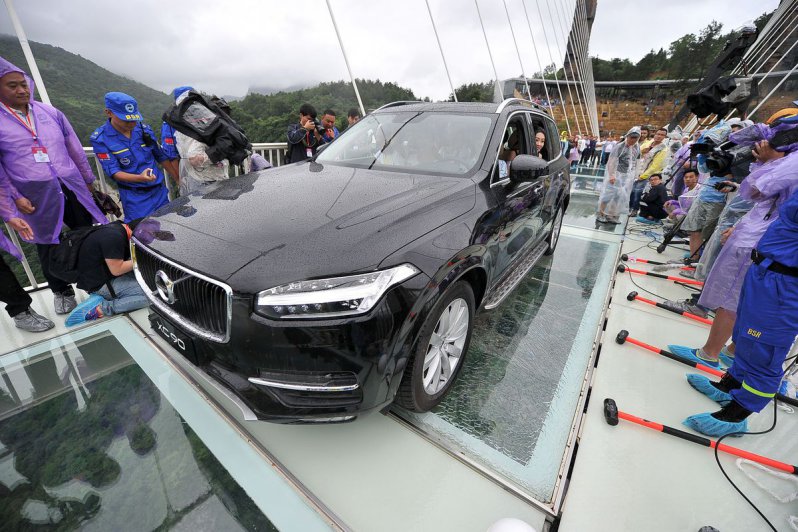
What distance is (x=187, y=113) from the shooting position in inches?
129

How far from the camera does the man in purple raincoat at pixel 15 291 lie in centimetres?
256

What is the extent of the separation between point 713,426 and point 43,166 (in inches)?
191

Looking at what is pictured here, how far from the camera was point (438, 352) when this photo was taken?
6.54 ft

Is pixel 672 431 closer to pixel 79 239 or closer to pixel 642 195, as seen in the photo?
pixel 79 239

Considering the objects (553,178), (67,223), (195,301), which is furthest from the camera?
(553,178)

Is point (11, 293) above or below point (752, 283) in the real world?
below

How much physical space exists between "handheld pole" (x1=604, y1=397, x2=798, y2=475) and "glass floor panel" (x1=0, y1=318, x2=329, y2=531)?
1727mm

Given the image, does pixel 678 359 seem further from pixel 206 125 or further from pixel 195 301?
pixel 206 125

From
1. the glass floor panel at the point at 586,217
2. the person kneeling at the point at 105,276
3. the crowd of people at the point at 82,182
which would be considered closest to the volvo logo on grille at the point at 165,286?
the crowd of people at the point at 82,182

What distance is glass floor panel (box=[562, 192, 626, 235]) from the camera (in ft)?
21.1

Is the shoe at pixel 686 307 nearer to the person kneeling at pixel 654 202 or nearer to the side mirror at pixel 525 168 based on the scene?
the side mirror at pixel 525 168

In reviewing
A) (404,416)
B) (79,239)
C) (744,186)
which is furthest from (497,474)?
(79,239)

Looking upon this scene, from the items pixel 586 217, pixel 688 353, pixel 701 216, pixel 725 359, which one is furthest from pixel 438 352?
pixel 586 217

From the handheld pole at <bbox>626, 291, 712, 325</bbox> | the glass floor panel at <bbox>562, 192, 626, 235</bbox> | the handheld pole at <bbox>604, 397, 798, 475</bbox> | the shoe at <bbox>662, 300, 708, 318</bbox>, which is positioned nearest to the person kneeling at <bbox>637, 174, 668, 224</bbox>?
the glass floor panel at <bbox>562, 192, 626, 235</bbox>
